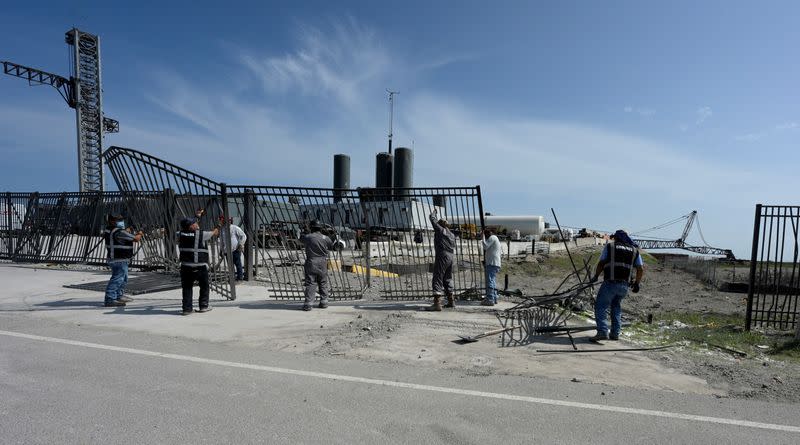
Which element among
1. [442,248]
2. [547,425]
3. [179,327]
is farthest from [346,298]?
[547,425]

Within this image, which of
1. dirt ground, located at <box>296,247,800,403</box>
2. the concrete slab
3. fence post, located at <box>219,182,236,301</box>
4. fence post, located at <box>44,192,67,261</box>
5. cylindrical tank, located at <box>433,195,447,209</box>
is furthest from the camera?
fence post, located at <box>44,192,67,261</box>

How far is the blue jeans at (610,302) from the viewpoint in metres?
6.57

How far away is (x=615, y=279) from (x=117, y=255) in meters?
8.66

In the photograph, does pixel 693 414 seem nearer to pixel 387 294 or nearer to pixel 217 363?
pixel 217 363

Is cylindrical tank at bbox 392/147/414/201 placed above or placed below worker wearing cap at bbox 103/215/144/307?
above

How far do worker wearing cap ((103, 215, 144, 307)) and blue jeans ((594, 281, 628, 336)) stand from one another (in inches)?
328

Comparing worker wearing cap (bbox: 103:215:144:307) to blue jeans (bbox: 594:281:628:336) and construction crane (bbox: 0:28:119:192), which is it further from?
construction crane (bbox: 0:28:119:192)

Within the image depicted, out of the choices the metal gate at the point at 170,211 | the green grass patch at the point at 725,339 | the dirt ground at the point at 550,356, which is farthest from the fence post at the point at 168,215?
the green grass patch at the point at 725,339

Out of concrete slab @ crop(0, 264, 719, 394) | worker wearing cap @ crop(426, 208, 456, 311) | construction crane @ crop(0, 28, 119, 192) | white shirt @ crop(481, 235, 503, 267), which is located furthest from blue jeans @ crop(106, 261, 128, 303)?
construction crane @ crop(0, 28, 119, 192)

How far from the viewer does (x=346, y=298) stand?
32.2ft

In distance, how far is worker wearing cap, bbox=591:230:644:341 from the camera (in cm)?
655

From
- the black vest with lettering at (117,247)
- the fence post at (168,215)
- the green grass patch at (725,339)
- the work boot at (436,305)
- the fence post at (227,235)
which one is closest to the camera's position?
the green grass patch at (725,339)

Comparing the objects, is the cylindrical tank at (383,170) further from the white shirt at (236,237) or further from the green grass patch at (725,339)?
the green grass patch at (725,339)

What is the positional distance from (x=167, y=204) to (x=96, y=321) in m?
4.02
